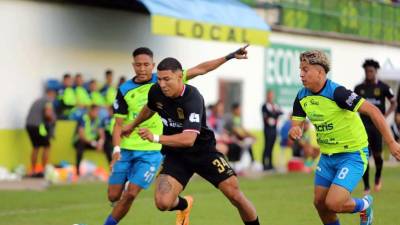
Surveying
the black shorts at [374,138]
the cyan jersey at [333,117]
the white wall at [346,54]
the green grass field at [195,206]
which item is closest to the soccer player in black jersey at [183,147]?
the cyan jersey at [333,117]

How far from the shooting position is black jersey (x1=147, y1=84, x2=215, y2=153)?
1045 centimetres

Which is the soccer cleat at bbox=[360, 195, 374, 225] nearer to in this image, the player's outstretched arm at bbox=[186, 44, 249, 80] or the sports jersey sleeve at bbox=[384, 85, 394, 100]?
the player's outstretched arm at bbox=[186, 44, 249, 80]

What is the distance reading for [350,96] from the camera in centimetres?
1058

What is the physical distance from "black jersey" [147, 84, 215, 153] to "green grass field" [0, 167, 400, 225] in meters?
3.15

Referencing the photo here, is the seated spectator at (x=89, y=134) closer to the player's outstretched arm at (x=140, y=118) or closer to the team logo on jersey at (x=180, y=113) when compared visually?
the player's outstretched arm at (x=140, y=118)

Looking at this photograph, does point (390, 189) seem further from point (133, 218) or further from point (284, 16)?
point (284, 16)

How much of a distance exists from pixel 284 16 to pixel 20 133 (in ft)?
41.3

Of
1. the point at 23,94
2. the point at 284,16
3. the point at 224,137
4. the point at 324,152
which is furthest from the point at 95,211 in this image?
the point at 284,16

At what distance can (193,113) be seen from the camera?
1045cm

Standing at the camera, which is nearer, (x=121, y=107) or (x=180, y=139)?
(x=180, y=139)

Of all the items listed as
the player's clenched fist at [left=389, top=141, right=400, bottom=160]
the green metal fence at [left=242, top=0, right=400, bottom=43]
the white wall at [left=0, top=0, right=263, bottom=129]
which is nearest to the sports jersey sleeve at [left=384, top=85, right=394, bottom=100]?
the player's clenched fist at [left=389, top=141, right=400, bottom=160]

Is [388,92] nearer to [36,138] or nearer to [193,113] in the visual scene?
[36,138]

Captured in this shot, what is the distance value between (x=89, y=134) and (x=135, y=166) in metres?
12.0

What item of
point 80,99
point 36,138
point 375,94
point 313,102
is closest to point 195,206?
point 375,94
